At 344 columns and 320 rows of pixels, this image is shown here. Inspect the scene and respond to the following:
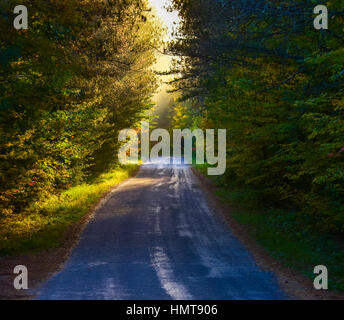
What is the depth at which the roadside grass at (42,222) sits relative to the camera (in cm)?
1293

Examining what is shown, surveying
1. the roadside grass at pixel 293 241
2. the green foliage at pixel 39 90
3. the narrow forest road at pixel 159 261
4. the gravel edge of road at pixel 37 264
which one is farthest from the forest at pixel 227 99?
the narrow forest road at pixel 159 261

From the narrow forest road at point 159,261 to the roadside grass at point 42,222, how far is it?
0.92m

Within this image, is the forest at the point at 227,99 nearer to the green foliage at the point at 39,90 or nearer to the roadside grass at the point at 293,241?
the green foliage at the point at 39,90

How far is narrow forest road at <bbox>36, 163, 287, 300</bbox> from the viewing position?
858 cm

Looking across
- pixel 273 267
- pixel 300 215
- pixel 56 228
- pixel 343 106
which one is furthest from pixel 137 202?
pixel 343 106

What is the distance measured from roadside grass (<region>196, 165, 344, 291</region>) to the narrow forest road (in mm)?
851

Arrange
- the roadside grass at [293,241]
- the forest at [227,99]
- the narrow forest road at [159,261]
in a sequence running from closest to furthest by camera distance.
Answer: the narrow forest road at [159,261] → the roadside grass at [293,241] → the forest at [227,99]

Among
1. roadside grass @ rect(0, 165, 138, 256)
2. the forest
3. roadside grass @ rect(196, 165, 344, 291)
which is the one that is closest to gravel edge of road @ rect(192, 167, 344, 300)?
roadside grass @ rect(196, 165, 344, 291)

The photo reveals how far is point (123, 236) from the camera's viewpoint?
1417cm

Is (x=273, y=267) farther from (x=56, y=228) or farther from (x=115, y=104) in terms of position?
(x=115, y=104)

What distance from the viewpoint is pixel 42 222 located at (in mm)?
16000

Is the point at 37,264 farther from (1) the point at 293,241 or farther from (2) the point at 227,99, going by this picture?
(2) the point at 227,99

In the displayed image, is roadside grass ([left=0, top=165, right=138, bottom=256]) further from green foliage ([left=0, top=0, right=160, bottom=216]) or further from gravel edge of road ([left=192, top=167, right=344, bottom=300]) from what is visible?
gravel edge of road ([left=192, top=167, right=344, bottom=300])

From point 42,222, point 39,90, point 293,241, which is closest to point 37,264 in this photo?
point 39,90
